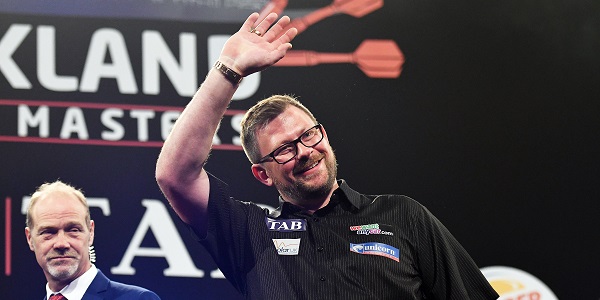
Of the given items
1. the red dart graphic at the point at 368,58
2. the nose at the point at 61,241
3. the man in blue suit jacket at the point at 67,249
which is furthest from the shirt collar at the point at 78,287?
the red dart graphic at the point at 368,58

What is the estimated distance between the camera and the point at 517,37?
397cm

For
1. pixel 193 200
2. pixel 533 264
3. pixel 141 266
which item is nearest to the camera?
pixel 193 200

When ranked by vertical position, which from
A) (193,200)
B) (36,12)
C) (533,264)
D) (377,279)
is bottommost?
(533,264)

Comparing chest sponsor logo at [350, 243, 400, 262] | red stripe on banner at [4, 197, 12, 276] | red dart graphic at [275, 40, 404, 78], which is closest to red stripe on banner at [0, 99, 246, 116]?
red stripe on banner at [4, 197, 12, 276]

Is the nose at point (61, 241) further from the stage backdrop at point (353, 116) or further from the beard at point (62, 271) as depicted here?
the stage backdrop at point (353, 116)

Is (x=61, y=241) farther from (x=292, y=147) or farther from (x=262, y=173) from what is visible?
(x=292, y=147)

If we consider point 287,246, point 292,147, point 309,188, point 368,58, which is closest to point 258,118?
point 292,147

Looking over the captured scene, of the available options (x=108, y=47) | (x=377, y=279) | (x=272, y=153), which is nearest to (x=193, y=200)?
(x=272, y=153)

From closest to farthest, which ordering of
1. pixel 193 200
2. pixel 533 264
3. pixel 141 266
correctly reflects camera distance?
pixel 193 200 < pixel 141 266 < pixel 533 264

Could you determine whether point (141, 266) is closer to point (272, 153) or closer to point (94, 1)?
point (94, 1)

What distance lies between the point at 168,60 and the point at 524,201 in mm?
1818

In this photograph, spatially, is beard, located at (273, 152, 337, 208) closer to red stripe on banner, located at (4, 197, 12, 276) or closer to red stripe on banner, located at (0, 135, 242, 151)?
red stripe on banner, located at (0, 135, 242, 151)

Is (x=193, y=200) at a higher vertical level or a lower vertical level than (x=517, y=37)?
lower

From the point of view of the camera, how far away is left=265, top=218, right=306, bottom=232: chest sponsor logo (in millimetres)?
2217
